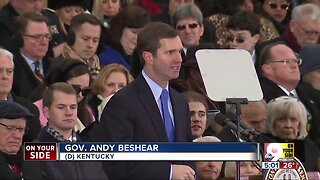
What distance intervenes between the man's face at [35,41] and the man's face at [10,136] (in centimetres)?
233

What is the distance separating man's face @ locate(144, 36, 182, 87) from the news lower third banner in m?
1.08

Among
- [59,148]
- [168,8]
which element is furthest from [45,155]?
[168,8]

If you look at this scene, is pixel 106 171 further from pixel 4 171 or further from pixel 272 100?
pixel 272 100

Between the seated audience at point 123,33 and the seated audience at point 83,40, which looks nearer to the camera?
the seated audience at point 83,40

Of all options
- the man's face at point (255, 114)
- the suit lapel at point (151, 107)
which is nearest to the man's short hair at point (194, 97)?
the man's face at point (255, 114)

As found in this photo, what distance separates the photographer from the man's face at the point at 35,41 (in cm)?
1181

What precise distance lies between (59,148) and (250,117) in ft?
13.0

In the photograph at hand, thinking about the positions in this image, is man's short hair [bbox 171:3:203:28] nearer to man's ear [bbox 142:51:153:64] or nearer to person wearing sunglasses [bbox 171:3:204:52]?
person wearing sunglasses [bbox 171:3:204:52]

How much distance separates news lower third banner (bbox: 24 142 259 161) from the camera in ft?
24.3

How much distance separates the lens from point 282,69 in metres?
12.0

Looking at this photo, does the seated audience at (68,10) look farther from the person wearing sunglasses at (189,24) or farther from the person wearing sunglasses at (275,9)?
the person wearing sunglasses at (275,9)

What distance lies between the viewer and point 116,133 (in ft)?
27.1

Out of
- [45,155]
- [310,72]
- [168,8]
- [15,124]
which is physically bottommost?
[45,155]

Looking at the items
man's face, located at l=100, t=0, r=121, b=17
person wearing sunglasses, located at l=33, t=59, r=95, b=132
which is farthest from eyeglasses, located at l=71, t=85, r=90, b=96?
man's face, located at l=100, t=0, r=121, b=17
